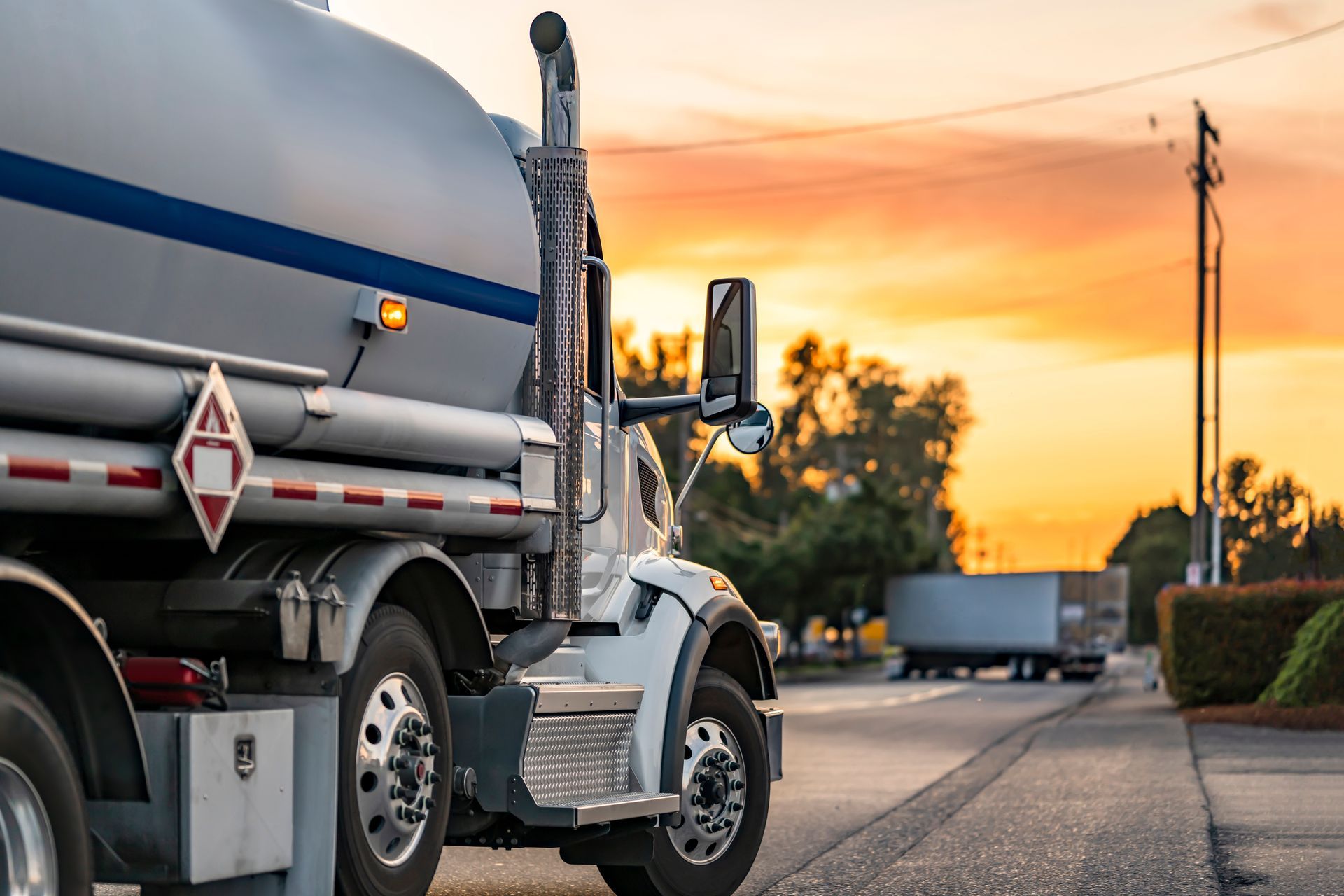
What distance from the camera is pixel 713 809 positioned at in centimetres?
799

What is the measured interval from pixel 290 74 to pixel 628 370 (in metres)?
79.1

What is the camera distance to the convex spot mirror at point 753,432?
27.5ft

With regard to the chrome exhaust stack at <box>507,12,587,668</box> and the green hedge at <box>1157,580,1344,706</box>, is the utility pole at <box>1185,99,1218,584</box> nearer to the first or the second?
the green hedge at <box>1157,580,1344,706</box>

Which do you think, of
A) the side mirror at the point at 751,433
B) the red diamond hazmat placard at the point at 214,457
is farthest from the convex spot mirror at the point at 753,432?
the red diamond hazmat placard at the point at 214,457

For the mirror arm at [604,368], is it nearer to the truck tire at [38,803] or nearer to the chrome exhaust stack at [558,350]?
the chrome exhaust stack at [558,350]

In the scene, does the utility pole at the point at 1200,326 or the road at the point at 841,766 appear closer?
the road at the point at 841,766

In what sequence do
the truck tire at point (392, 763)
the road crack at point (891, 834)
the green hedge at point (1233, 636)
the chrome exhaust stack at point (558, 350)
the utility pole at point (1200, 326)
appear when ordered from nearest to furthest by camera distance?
the truck tire at point (392, 763), the chrome exhaust stack at point (558, 350), the road crack at point (891, 834), the green hedge at point (1233, 636), the utility pole at point (1200, 326)

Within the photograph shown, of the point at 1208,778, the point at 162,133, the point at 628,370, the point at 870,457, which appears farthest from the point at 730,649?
the point at 870,457

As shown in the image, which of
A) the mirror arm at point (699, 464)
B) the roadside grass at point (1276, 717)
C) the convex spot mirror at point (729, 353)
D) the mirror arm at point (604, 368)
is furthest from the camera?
the roadside grass at point (1276, 717)

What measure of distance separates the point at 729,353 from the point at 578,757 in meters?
1.87

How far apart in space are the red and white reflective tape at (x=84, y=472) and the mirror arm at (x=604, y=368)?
281 cm

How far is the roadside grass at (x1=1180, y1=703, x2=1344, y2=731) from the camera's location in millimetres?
21062

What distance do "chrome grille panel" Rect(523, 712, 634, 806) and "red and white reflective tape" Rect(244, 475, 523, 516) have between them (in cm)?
83

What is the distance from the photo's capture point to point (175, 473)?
4859mm
